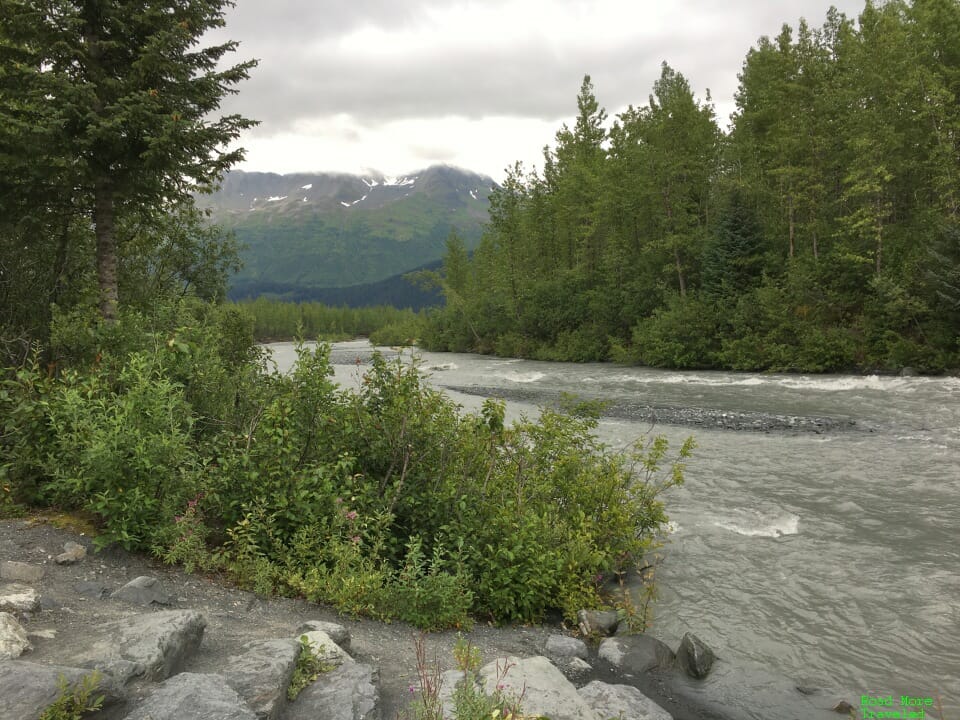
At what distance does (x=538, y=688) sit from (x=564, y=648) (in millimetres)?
2015

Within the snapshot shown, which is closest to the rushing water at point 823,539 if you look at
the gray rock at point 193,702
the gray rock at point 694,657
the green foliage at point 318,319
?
the gray rock at point 694,657

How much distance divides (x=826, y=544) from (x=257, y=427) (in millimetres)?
9703

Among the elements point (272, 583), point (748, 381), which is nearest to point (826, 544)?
point (272, 583)

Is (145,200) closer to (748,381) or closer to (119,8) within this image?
(119,8)

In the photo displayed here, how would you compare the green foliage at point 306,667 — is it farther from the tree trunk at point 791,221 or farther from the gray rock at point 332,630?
the tree trunk at point 791,221

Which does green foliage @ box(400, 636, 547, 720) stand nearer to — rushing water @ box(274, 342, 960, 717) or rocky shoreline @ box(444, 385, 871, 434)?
rushing water @ box(274, 342, 960, 717)

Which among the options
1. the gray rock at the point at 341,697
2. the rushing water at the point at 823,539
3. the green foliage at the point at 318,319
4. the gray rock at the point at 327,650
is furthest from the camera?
the green foliage at the point at 318,319

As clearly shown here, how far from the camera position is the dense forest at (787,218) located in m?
28.9

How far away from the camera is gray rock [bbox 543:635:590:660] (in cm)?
668

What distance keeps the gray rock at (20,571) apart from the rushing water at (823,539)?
14.7ft

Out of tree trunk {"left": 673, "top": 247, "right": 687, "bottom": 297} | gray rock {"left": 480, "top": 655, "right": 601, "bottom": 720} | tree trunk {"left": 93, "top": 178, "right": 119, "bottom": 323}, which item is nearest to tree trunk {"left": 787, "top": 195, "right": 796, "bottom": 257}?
tree trunk {"left": 673, "top": 247, "right": 687, "bottom": 297}

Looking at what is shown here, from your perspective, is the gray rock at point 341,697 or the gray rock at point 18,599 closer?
the gray rock at point 341,697

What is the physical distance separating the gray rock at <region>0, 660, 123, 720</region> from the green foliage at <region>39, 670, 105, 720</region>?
4cm

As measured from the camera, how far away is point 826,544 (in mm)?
9797
